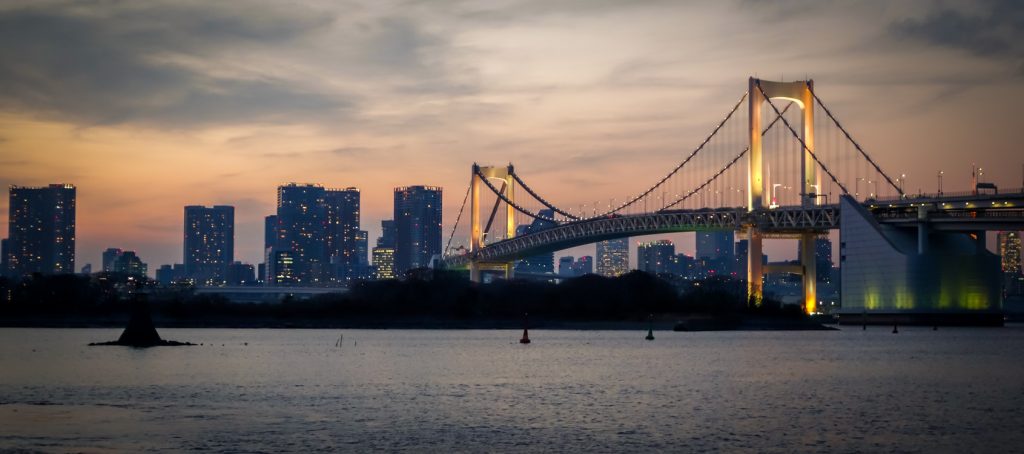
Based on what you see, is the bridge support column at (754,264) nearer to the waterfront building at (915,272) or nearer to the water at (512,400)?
the waterfront building at (915,272)

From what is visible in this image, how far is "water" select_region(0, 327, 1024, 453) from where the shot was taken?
1000 inches

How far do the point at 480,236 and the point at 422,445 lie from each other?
102 metres

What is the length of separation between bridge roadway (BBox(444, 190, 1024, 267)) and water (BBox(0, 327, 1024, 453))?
69.6ft

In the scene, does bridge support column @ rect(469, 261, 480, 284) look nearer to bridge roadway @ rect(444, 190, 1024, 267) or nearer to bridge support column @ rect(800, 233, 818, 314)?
bridge roadway @ rect(444, 190, 1024, 267)

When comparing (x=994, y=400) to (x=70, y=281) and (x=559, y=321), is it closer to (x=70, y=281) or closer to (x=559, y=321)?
(x=559, y=321)

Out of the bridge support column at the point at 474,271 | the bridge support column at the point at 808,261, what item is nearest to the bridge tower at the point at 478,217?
the bridge support column at the point at 474,271

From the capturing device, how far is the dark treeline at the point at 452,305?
3925 inches

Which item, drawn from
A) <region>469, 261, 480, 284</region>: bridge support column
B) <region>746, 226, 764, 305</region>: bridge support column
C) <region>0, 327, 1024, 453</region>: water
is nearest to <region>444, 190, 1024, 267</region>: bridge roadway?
<region>746, 226, 764, 305</region>: bridge support column

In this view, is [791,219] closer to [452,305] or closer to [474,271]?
[452,305]

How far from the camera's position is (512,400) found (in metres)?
33.9

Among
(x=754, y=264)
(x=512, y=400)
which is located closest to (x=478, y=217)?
(x=754, y=264)

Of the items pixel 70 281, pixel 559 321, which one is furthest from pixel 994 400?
pixel 70 281

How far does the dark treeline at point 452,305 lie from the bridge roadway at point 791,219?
167 inches

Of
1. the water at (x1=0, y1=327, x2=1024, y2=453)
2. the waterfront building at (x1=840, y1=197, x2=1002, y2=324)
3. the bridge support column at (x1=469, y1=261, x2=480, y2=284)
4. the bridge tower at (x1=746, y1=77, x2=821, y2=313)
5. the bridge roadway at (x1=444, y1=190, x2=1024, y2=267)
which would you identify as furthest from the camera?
the bridge support column at (x1=469, y1=261, x2=480, y2=284)
